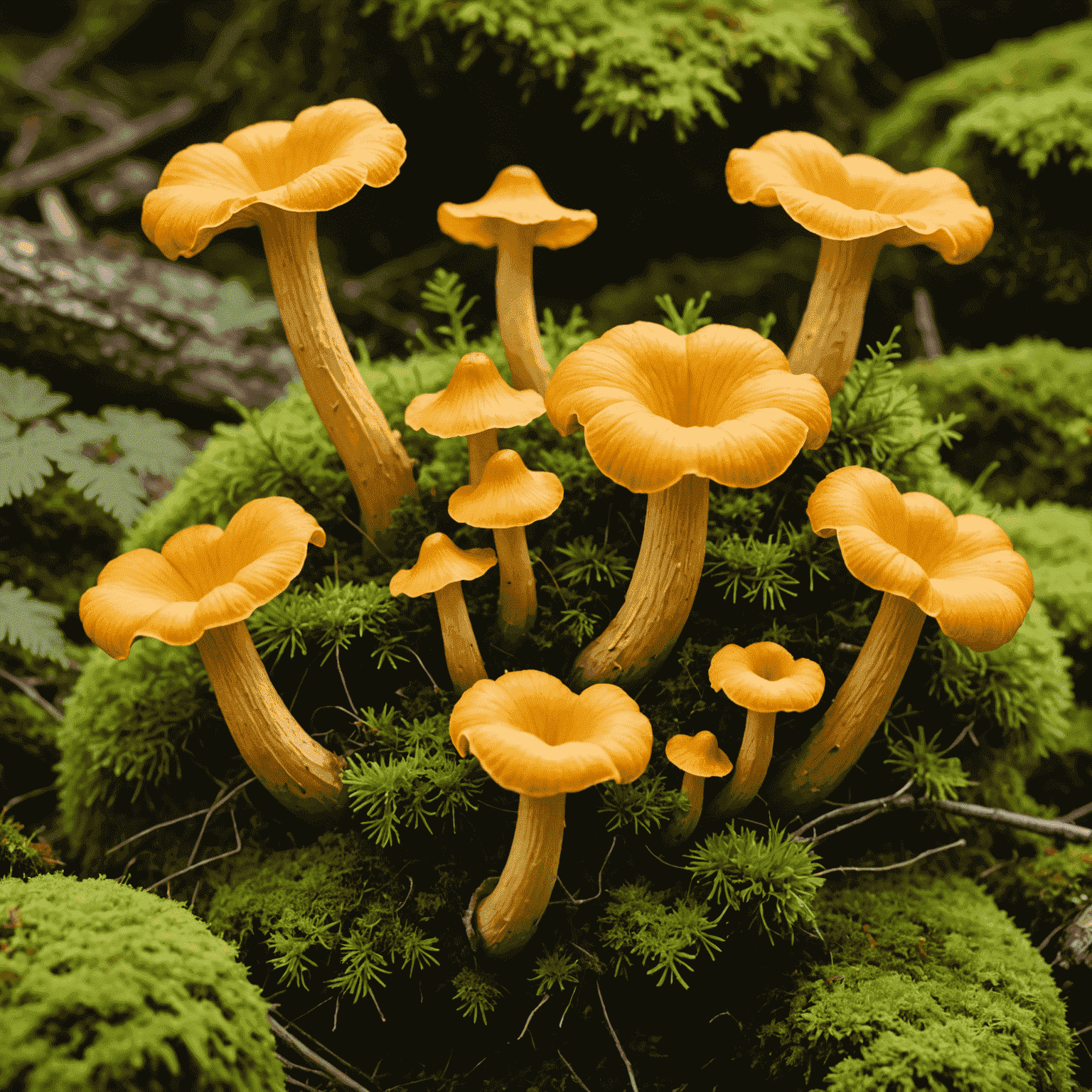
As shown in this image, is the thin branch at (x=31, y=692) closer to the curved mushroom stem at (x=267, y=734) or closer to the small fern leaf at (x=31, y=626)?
the small fern leaf at (x=31, y=626)

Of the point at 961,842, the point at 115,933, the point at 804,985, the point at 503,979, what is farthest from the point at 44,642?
the point at 961,842

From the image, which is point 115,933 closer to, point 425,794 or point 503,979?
point 425,794

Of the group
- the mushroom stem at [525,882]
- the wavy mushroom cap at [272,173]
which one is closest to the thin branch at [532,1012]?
the mushroom stem at [525,882]

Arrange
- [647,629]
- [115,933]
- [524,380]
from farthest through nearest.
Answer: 1. [524,380]
2. [647,629]
3. [115,933]

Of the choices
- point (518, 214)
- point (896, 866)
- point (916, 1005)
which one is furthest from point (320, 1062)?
point (518, 214)

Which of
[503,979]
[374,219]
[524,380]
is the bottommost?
[503,979]

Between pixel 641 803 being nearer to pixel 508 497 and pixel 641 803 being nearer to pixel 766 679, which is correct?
Result: pixel 766 679

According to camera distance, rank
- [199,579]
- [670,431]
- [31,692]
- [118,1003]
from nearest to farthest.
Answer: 1. [118,1003]
2. [670,431]
3. [199,579]
4. [31,692]
